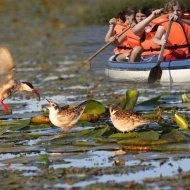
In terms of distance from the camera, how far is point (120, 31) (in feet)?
59.2

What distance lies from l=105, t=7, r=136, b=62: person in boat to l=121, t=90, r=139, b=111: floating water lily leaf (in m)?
6.00

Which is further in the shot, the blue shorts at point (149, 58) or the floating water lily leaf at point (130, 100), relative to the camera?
the blue shorts at point (149, 58)

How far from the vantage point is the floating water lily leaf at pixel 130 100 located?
37.9 ft

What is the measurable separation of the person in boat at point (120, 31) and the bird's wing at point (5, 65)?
515cm

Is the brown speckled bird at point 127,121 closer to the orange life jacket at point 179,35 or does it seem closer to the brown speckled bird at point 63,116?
the brown speckled bird at point 63,116

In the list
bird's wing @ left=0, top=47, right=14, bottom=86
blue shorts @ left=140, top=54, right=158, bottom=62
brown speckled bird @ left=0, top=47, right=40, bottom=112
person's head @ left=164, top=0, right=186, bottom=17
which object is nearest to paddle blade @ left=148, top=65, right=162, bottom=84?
blue shorts @ left=140, top=54, right=158, bottom=62

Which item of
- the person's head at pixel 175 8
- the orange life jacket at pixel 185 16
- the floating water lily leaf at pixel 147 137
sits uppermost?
the floating water lily leaf at pixel 147 137

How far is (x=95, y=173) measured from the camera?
28.0 ft

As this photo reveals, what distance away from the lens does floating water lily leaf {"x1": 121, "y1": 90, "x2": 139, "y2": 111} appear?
37.9 ft

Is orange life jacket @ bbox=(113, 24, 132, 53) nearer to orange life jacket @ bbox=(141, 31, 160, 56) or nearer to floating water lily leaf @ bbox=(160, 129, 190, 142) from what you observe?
orange life jacket @ bbox=(141, 31, 160, 56)

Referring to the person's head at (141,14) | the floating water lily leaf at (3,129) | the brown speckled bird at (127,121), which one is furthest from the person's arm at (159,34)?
the brown speckled bird at (127,121)

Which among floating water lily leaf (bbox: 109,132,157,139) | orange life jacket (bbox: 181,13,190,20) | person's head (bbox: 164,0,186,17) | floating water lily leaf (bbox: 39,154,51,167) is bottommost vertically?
orange life jacket (bbox: 181,13,190,20)

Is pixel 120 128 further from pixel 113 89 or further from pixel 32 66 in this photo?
pixel 32 66

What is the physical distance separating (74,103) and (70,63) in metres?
6.27
